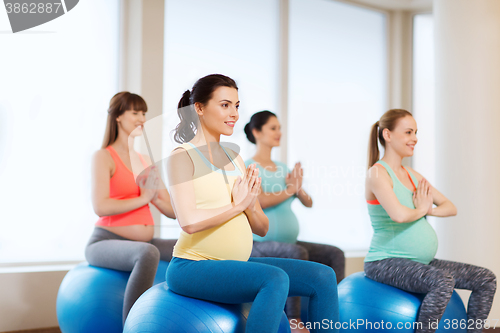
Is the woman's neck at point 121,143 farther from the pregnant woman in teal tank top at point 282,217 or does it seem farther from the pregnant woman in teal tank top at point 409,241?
the pregnant woman in teal tank top at point 409,241

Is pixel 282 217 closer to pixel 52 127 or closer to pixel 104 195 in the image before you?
pixel 104 195

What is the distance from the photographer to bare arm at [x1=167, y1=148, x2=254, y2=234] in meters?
1.50

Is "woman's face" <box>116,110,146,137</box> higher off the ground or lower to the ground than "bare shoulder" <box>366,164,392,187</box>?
higher

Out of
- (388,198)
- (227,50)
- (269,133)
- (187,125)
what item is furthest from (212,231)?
(227,50)

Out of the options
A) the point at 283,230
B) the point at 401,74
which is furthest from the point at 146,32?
the point at 401,74

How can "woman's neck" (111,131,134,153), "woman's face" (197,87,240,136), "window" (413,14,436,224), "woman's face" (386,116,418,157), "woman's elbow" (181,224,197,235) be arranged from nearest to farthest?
"woman's elbow" (181,224,197,235), "woman's face" (197,87,240,136), "woman's face" (386,116,418,157), "woman's neck" (111,131,134,153), "window" (413,14,436,224)

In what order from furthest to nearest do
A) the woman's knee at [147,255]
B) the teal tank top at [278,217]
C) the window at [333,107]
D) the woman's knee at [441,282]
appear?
1. the window at [333,107]
2. the teal tank top at [278,217]
3. the woman's knee at [147,255]
4. the woman's knee at [441,282]

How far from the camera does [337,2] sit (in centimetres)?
451

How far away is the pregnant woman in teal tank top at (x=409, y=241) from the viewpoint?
6.72 feet

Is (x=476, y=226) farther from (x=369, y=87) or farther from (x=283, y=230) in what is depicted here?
(x=369, y=87)

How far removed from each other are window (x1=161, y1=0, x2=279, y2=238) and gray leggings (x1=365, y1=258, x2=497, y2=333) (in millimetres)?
1668

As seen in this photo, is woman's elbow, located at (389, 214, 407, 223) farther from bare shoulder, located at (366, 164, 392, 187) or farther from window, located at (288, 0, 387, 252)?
window, located at (288, 0, 387, 252)

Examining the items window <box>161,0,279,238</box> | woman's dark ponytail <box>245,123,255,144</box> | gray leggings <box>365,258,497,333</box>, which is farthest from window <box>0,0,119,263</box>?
gray leggings <box>365,258,497,333</box>

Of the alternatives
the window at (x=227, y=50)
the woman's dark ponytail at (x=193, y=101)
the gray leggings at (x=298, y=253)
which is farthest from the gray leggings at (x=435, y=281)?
the window at (x=227, y=50)
